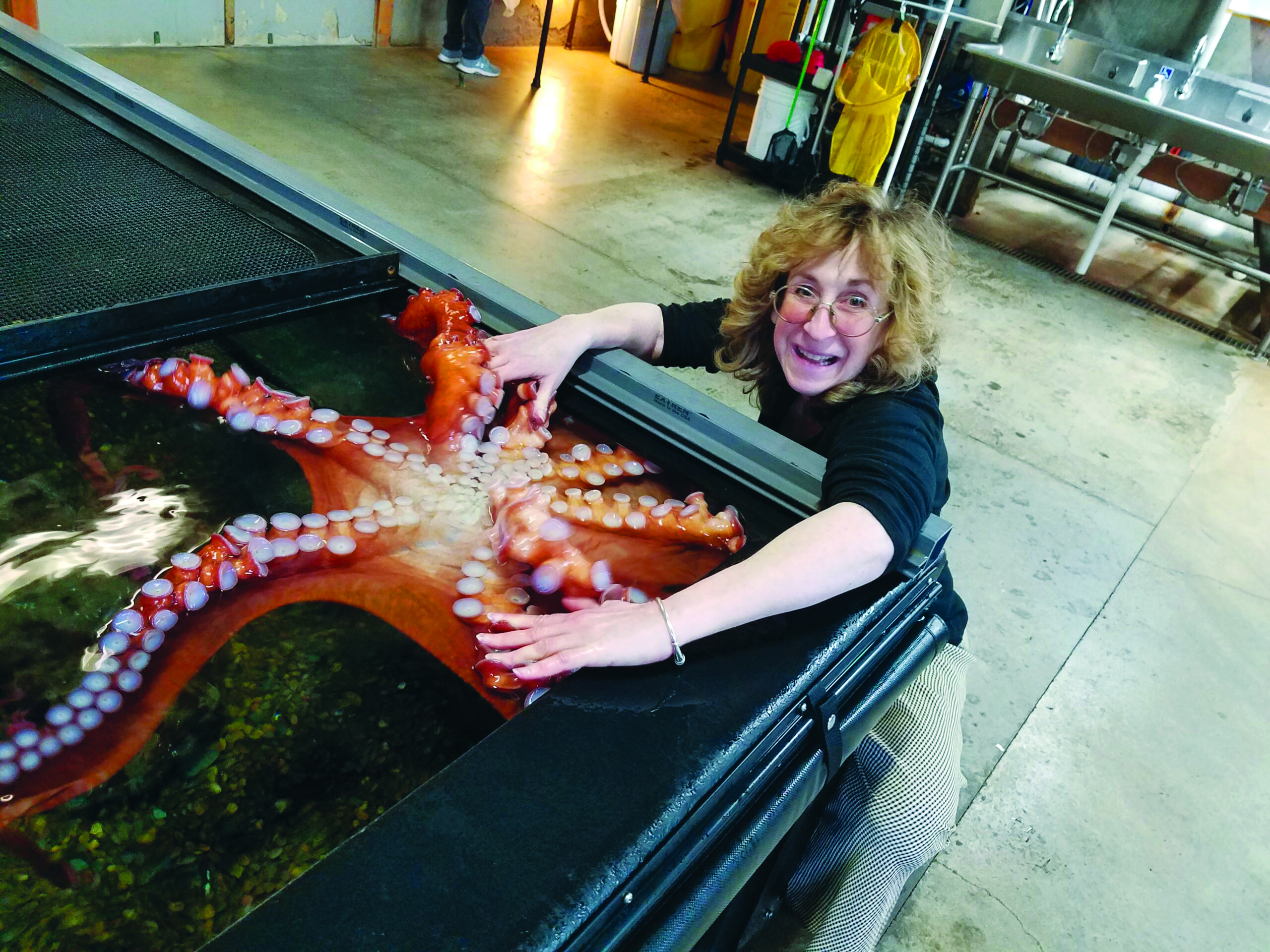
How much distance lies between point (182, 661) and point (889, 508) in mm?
819

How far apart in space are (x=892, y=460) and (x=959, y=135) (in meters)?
4.28

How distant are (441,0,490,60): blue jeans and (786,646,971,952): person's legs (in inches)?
208

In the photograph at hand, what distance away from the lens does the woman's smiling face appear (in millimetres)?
1363

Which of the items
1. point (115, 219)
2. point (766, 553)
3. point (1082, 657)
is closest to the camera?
point (766, 553)

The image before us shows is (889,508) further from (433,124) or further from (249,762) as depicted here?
(433,124)

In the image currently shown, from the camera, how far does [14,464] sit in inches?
42.5

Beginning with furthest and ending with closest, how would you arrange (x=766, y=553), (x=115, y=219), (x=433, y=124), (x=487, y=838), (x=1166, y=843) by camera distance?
1. (x=433, y=124)
2. (x=1166, y=843)
3. (x=115, y=219)
4. (x=766, y=553)
5. (x=487, y=838)

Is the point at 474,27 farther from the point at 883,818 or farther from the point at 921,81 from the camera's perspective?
the point at 883,818

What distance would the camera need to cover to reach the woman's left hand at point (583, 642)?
92 cm

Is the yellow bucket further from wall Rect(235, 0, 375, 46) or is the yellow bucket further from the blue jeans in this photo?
wall Rect(235, 0, 375, 46)

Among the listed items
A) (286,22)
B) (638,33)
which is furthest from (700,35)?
(286,22)

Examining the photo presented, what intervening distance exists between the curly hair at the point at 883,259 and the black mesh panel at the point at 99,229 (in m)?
0.79

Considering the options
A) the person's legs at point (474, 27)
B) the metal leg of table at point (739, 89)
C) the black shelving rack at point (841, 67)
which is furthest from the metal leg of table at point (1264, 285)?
the person's legs at point (474, 27)

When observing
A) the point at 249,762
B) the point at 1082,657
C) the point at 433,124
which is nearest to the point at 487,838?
the point at 249,762
